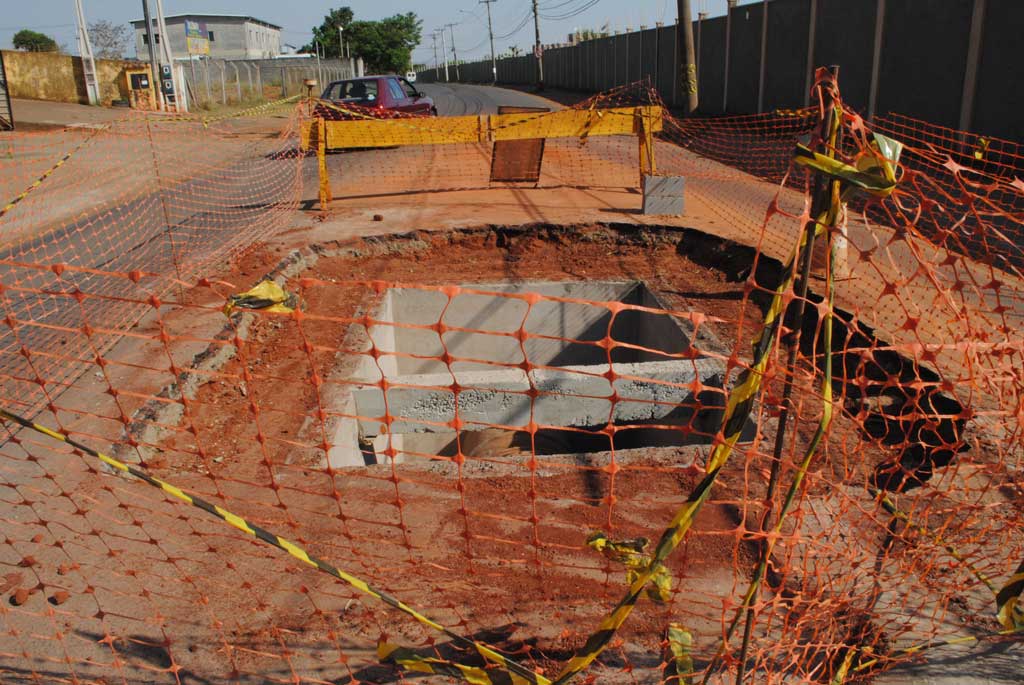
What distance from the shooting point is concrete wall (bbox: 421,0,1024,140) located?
40.1 feet

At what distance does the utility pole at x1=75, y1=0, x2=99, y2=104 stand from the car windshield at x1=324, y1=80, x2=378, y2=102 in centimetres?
1787

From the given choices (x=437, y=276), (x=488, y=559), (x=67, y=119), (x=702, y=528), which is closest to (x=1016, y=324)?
(x=702, y=528)

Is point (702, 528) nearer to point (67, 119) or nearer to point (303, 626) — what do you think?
point (303, 626)

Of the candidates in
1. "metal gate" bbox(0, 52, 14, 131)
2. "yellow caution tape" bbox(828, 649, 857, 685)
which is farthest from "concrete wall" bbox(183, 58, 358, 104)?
"yellow caution tape" bbox(828, 649, 857, 685)

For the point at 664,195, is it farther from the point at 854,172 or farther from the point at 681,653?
the point at 854,172

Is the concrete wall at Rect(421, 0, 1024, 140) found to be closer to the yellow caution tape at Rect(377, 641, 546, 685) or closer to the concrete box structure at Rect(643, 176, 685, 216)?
the concrete box structure at Rect(643, 176, 685, 216)

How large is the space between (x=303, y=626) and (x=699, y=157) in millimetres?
14750

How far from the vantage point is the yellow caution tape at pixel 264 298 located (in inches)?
112

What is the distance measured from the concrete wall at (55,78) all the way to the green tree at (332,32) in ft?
158

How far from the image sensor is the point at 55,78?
30.4 m

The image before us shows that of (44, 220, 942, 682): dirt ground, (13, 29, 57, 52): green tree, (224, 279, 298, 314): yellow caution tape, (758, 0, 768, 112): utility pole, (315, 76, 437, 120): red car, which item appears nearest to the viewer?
(224, 279, 298, 314): yellow caution tape

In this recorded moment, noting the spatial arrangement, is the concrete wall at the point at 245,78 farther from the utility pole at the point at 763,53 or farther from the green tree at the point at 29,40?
the green tree at the point at 29,40

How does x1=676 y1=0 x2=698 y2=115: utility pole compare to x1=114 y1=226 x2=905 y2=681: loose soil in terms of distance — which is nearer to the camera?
x1=114 y1=226 x2=905 y2=681: loose soil

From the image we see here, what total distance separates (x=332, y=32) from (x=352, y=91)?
2676 inches
